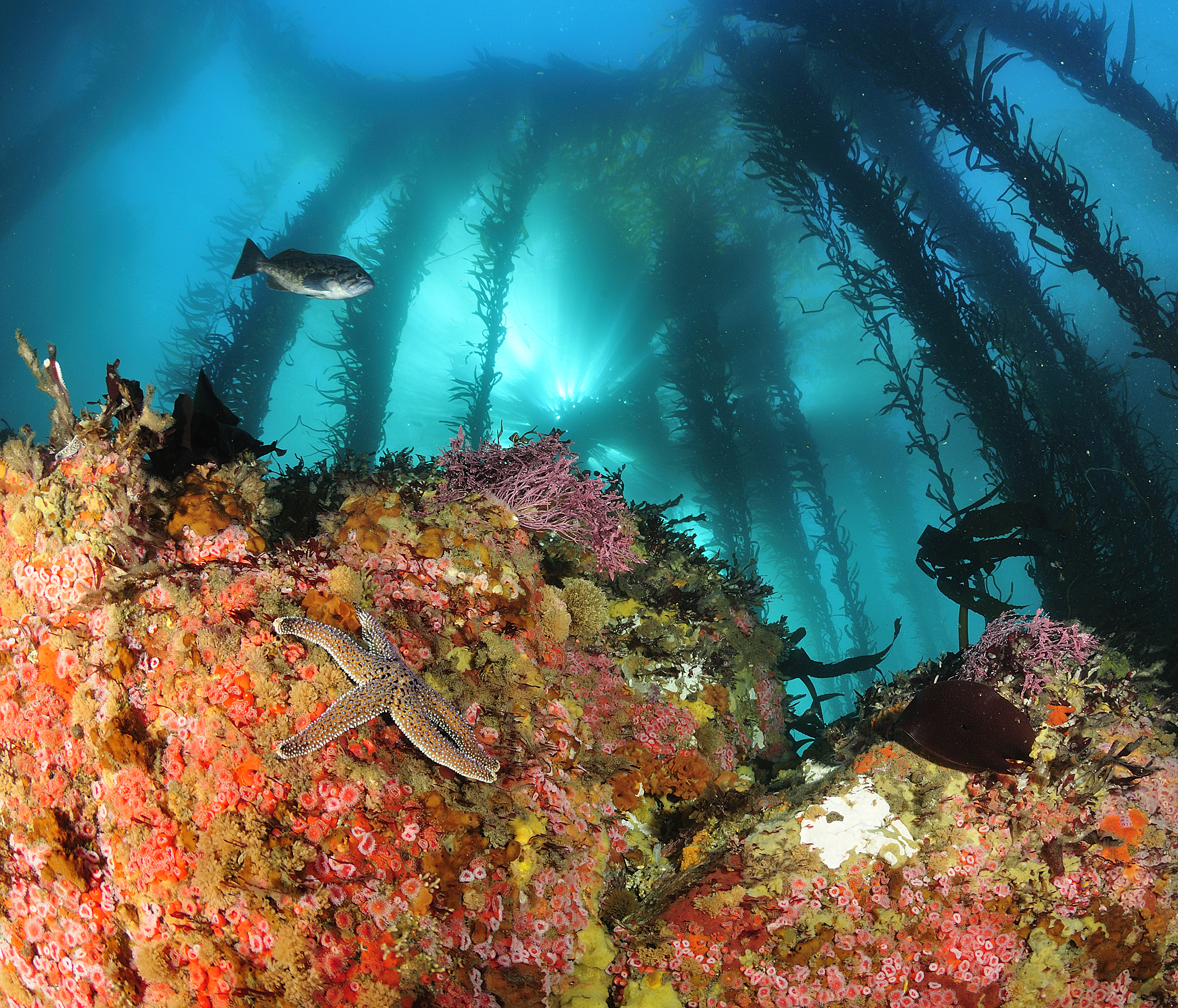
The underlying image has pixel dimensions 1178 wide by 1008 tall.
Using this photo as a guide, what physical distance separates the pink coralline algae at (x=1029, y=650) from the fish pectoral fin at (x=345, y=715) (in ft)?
9.94

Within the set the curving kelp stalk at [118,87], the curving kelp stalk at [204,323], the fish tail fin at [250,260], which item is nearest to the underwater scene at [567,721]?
the fish tail fin at [250,260]

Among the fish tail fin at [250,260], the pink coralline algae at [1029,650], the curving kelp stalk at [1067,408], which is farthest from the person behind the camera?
the curving kelp stalk at [1067,408]

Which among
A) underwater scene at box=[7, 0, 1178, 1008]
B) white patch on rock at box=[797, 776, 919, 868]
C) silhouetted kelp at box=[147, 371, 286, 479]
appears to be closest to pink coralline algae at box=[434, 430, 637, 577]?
underwater scene at box=[7, 0, 1178, 1008]

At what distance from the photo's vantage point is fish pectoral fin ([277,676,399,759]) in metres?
1.69

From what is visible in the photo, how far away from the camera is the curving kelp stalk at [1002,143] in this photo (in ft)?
22.5

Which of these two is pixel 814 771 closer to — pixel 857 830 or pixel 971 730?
pixel 857 830

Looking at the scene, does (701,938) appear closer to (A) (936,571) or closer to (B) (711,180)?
(A) (936,571)

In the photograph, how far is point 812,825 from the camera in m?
2.46

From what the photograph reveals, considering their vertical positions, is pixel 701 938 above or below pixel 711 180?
below

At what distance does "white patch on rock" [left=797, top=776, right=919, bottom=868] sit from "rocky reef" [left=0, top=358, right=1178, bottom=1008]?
0.4 inches

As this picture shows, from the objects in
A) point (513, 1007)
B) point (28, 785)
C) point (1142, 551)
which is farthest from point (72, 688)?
point (1142, 551)

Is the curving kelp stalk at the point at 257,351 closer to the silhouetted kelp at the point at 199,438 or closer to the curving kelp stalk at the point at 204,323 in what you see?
the curving kelp stalk at the point at 204,323

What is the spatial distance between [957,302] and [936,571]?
236 inches

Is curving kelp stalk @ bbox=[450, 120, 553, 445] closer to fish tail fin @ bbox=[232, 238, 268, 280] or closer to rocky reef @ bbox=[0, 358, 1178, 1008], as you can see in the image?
fish tail fin @ bbox=[232, 238, 268, 280]
